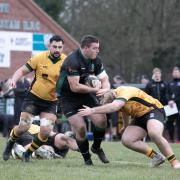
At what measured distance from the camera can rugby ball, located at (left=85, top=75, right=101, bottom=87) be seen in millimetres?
10641

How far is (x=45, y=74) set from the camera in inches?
454

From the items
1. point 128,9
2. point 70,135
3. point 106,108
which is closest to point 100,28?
point 128,9

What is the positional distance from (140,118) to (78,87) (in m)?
1.05

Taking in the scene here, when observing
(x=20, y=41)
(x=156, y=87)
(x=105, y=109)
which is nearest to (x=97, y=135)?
(x=105, y=109)

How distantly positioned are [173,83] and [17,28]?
50.7ft

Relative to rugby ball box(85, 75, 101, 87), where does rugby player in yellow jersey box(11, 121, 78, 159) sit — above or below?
below

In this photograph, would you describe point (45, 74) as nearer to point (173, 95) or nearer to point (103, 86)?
point (103, 86)

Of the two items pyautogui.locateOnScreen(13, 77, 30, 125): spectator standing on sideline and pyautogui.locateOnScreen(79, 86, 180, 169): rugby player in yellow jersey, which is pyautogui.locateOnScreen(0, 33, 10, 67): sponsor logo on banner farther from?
pyautogui.locateOnScreen(79, 86, 180, 169): rugby player in yellow jersey

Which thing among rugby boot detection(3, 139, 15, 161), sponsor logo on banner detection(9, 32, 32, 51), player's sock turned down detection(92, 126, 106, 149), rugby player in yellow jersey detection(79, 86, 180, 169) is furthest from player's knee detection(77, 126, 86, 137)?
sponsor logo on banner detection(9, 32, 32, 51)

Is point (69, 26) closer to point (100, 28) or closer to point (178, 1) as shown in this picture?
point (100, 28)

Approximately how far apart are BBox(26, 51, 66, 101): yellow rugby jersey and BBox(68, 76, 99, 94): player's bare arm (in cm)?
92

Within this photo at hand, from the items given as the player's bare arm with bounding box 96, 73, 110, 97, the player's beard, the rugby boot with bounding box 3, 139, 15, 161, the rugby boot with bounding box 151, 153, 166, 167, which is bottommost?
the rugby boot with bounding box 3, 139, 15, 161

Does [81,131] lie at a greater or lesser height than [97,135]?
greater

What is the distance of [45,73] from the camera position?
37.8ft
